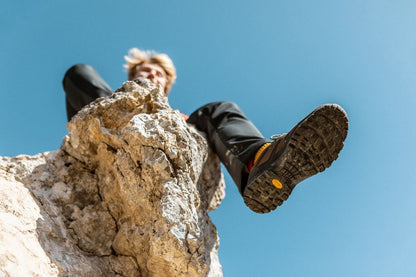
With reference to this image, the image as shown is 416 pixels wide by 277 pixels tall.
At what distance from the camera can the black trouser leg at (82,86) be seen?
11.0ft

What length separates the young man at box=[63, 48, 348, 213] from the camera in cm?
224

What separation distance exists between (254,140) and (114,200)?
1087 millimetres

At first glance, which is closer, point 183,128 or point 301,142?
point 301,142

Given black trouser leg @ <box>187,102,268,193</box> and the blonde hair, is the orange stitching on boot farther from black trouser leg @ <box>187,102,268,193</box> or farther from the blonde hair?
the blonde hair

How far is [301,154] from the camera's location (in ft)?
7.41

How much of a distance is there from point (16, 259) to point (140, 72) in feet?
8.51

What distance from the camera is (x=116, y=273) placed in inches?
85.4

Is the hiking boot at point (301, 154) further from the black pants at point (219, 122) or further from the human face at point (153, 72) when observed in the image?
the human face at point (153, 72)

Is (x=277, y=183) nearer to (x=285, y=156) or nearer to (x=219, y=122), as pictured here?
(x=285, y=156)

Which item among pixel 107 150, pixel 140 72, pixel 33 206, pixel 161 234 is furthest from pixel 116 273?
pixel 140 72

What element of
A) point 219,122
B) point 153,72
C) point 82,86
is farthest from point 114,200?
point 153,72

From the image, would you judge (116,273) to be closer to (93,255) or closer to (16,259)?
(93,255)

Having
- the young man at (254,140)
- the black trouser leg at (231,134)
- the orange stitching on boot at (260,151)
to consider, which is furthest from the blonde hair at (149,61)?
the orange stitching on boot at (260,151)

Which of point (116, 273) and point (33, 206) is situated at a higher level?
point (33, 206)
